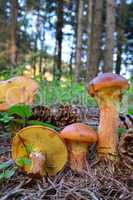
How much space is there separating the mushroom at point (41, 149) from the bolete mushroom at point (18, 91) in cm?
56

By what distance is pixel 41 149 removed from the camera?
1811mm

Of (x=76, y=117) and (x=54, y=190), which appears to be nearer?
(x=54, y=190)

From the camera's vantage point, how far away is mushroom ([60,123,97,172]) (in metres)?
1.72

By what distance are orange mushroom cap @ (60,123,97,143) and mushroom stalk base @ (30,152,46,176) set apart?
15cm

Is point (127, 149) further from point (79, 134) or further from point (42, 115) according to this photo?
point (42, 115)

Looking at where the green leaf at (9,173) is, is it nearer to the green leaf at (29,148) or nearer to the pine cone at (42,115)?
the green leaf at (29,148)

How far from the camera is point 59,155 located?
71.4 inches

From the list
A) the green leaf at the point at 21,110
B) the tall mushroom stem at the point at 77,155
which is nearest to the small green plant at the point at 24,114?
the green leaf at the point at 21,110

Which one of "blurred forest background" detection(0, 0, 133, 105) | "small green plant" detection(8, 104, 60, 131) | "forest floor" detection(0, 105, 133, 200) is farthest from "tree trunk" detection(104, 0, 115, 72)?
"forest floor" detection(0, 105, 133, 200)

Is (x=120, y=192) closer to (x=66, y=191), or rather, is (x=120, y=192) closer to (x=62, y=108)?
(x=66, y=191)

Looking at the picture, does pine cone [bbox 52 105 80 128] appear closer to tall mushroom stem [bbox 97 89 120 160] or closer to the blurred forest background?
tall mushroom stem [bbox 97 89 120 160]

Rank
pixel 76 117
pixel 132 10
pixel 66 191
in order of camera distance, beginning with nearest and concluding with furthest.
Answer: pixel 66 191 < pixel 76 117 < pixel 132 10

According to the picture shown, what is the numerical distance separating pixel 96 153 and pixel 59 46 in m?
13.6

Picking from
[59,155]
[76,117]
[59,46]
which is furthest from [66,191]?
[59,46]
